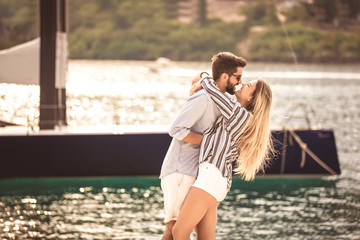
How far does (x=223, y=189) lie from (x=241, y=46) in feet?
392

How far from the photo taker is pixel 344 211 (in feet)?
37.4

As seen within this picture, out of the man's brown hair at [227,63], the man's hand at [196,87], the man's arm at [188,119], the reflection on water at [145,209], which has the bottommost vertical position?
the reflection on water at [145,209]

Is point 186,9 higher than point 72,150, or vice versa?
point 186,9

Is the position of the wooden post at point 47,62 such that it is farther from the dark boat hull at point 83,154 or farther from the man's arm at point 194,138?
the man's arm at point 194,138

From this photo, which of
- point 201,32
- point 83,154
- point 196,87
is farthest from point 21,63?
point 201,32

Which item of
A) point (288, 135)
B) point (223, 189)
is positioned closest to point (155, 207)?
point (288, 135)

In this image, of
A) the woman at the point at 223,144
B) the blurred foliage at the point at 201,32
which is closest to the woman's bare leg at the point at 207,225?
the woman at the point at 223,144

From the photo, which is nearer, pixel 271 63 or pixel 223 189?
pixel 223 189

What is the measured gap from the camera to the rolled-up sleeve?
4.86 m

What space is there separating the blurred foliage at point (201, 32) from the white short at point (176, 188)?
4466 inches

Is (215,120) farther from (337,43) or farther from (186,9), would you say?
(337,43)

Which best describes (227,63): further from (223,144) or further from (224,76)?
(223,144)

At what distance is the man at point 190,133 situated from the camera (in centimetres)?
488

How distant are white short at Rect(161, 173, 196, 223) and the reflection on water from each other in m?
4.18
